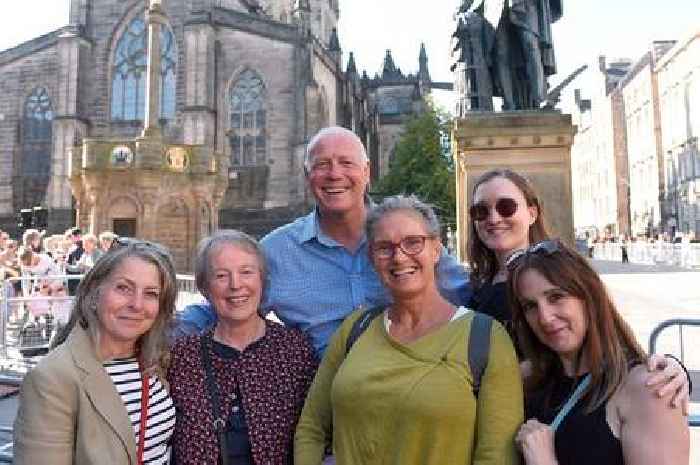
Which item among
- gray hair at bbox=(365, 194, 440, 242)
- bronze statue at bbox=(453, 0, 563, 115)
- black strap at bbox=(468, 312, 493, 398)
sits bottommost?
black strap at bbox=(468, 312, 493, 398)

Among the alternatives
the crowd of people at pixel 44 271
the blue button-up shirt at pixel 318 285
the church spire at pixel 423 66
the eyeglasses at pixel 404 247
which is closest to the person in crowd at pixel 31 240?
the crowd of people at pixel 44 271

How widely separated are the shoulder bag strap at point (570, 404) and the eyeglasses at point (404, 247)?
60 centimetres

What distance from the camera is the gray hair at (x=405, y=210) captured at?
2.04m

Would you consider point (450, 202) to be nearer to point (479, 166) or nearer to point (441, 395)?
point (479, 166)

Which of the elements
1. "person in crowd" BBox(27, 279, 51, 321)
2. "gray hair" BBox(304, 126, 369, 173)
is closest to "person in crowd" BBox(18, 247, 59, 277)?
"person in crowd" BBox(27, 279, 51, 321)

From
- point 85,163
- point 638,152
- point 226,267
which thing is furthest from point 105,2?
point 638,152

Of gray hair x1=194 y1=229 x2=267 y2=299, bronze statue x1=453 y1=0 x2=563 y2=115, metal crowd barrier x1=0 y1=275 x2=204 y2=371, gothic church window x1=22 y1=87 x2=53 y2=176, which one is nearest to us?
gray hair x1=194 y1=229 x2=267 y2=299

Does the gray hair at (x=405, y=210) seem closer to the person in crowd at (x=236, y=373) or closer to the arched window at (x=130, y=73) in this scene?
the person in crowd at (x=236, y=373)

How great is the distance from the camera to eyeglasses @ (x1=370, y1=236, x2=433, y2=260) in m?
1.99

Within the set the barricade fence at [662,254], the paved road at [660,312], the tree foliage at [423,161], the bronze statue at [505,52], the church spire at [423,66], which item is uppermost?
the church spire at [423,66]

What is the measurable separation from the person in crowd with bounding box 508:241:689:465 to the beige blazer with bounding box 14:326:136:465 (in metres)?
1.20

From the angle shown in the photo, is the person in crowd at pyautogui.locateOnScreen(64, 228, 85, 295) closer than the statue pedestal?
No

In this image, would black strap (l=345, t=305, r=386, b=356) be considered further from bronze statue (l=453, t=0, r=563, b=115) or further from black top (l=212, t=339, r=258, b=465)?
bronze statue (l=453, t=0, r=563, b=115)

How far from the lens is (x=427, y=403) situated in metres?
1.78
